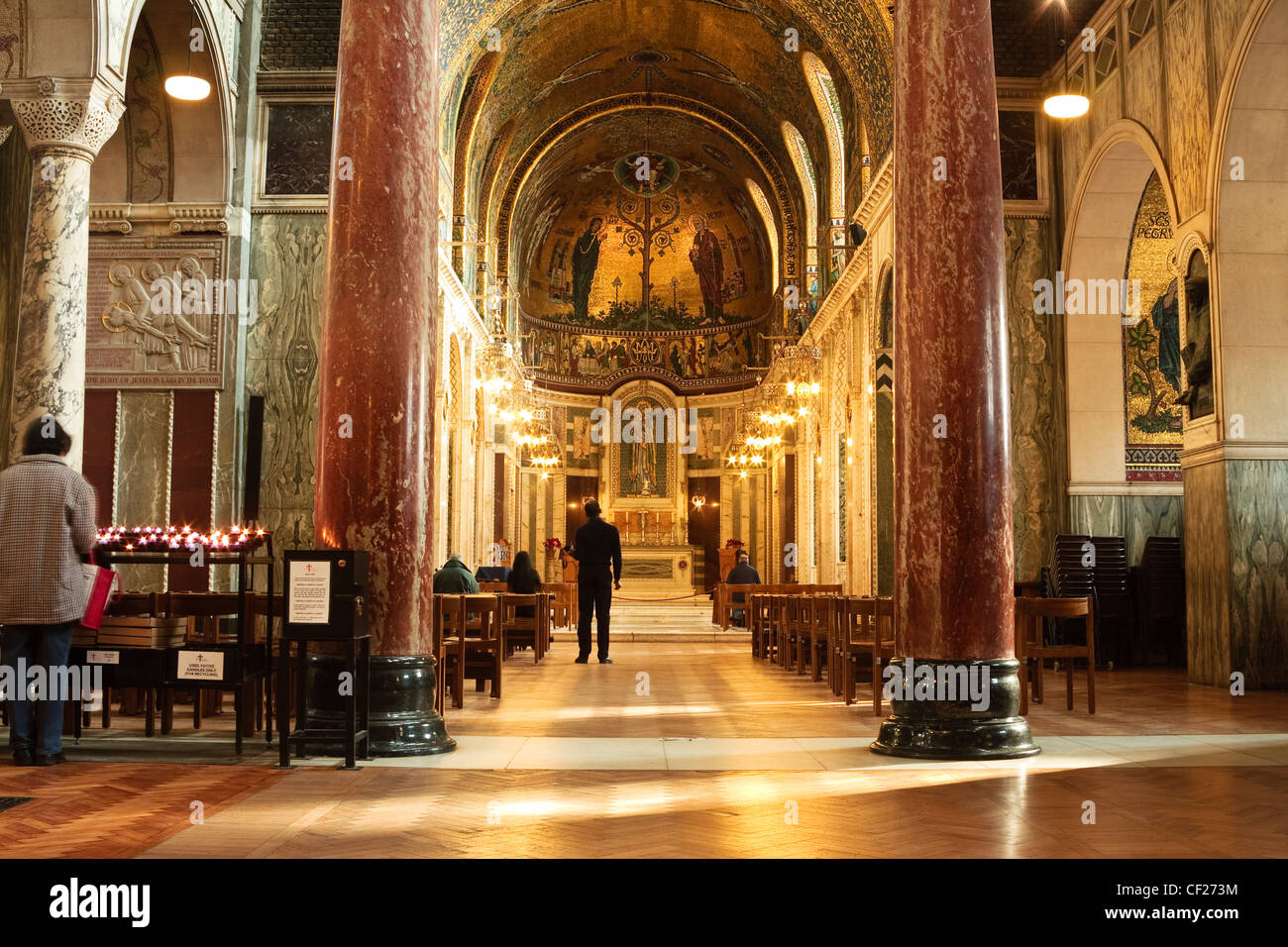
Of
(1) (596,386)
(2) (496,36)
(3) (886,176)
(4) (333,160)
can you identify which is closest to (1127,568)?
(3) (886,176)

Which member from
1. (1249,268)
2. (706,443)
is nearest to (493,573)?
(1249,268)

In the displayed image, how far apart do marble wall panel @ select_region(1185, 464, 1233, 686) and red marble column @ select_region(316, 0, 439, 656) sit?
6.87 m

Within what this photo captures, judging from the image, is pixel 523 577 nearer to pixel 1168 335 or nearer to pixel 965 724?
pixel 1168 335

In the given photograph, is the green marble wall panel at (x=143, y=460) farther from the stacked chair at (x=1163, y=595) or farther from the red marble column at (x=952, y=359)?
the stacked chair at (x=1163, y=595)

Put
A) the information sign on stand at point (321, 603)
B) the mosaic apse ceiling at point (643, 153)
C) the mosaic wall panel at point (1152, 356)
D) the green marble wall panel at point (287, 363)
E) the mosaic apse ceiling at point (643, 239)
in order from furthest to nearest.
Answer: the mosaic apse ceiling at point (643, 239) → the mosaic apse ceiling at point (643, 153) → the mosaic wall panel at point (1152, 356) → the green marble wall panel at point (287, 363) → the information sign on stand at point (321, 603)

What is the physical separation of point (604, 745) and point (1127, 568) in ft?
27.6

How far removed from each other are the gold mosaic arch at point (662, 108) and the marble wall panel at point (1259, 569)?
1792 centimetres

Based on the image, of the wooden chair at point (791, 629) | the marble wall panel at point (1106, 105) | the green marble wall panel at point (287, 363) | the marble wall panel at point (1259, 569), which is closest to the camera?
the marble wall panel at point (1259, 569)

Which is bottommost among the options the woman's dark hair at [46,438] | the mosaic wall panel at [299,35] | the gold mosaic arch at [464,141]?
the woman's dark hair at [46,438]

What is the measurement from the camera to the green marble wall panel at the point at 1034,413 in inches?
506

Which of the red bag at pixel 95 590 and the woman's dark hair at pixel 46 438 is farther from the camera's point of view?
the red bag at pixel 95 590

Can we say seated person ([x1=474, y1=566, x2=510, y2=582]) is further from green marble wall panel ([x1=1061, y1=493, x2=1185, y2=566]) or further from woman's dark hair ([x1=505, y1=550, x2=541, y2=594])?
green marble wall panel ([x1=1061, y1=493, x2=1185, y2=566])

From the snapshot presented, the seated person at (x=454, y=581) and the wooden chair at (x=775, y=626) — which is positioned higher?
the seated person at (x=454, y=581)

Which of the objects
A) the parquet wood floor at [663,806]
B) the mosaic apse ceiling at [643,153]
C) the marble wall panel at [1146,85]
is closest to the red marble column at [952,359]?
the parquet wood floor at [663,806]
